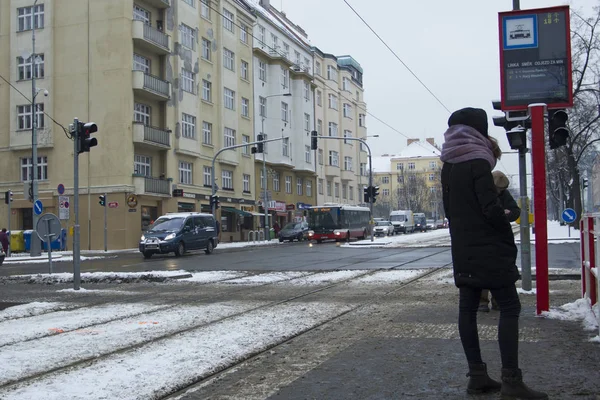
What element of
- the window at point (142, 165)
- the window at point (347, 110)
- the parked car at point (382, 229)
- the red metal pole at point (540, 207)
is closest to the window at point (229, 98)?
the window at point (142, 165)

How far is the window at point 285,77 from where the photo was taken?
206 feet

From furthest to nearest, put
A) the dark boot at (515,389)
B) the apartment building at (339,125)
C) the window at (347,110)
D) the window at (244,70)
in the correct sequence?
the window at (347,110) < the apartment building at (339,125) < the window at (244,70) < the dark boot at (515,389)

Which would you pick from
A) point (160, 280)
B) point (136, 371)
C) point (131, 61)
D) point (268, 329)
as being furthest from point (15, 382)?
point (131, 61)

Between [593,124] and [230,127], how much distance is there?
26.8 metres

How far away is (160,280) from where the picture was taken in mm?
15961

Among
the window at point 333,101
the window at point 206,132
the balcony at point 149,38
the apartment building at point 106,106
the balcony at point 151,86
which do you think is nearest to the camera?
the apartment building at point 106,106

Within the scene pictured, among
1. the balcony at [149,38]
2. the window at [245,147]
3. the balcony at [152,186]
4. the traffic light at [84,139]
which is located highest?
the balcony at [149,38]

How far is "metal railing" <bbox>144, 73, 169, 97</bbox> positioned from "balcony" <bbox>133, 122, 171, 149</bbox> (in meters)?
2.42

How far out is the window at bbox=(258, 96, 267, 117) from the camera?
59781mm

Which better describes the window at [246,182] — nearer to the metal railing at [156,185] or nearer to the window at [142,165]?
the metal railing at [156,185]

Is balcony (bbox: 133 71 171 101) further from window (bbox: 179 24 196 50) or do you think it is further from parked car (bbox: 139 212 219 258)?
parked car (bbox: 139 212 219 258)

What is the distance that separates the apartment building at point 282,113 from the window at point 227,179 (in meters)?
3.34

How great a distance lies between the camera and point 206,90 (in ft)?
165

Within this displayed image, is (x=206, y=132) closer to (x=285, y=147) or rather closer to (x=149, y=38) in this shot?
(x=149, y=38)
